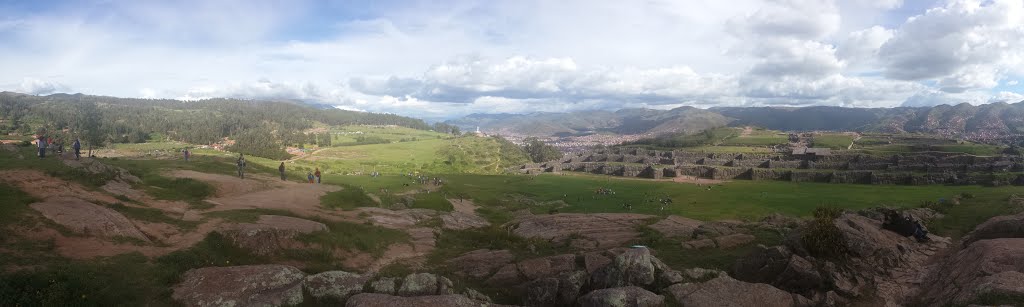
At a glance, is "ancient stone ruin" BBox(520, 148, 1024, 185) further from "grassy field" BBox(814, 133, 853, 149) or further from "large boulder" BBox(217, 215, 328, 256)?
"large boulder" BBox(217, 215, 328, 256)

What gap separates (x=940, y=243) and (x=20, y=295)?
117ft

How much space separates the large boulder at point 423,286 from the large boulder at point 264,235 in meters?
7.95

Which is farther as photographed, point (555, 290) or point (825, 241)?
point (825, 241)

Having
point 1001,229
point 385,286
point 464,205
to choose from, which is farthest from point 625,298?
point 464,205

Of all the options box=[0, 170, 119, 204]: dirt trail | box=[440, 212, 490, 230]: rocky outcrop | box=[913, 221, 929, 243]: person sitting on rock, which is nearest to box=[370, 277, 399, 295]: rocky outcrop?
box=[0, 170, 119, 204]: dirt trail

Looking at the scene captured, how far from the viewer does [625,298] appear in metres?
14.4

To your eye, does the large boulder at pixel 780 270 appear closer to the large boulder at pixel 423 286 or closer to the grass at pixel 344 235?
the large boulder at pixel 423 286

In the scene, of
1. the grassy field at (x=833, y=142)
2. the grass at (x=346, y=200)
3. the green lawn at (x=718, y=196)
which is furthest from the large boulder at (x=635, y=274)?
the grassy field at (x=833, y=142)

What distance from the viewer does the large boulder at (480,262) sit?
21.0 meters

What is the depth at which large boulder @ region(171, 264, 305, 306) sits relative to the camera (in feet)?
48.0

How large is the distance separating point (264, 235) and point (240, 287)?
20.0 ft

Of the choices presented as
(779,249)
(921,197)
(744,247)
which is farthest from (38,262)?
(921,197)

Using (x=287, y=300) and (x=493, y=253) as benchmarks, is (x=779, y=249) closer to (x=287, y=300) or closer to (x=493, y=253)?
(x=493, y=253)

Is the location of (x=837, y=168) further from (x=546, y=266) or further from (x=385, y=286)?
(x=385, y=286)
